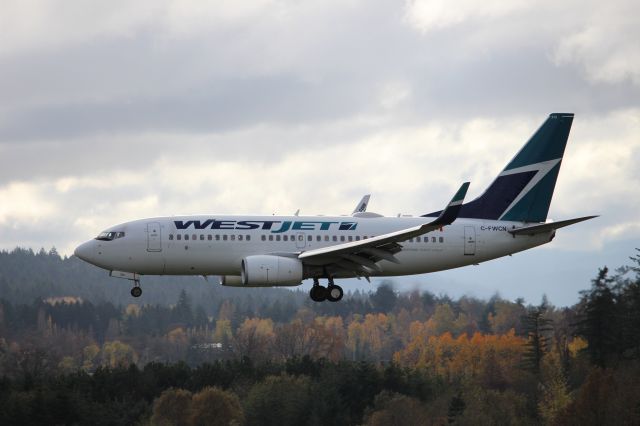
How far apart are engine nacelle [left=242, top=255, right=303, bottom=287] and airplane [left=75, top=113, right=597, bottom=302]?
0.05m

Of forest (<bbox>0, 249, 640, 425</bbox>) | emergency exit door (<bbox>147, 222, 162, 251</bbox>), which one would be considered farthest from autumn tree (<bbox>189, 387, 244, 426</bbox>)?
emergency exit door (<bbox>147, 222, 162, 251</bbox>)

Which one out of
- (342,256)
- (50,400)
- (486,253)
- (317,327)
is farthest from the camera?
(317,327)

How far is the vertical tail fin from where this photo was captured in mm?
74688

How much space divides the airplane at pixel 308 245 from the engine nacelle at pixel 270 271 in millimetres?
52

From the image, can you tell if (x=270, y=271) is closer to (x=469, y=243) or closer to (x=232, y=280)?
(x=232, y=280)

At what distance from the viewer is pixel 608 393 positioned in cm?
11981

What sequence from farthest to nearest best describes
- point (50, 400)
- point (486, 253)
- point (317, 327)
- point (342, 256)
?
point (317, 327) → point (50, 400) → point (486, 253) → point (342, 256)

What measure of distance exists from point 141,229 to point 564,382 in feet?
268

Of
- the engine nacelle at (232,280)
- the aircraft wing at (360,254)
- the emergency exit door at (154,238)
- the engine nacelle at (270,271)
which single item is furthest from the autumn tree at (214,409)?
the engine nacelle at (270,271)

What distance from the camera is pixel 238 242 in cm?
6844

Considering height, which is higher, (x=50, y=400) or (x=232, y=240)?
(x=232, y=240)

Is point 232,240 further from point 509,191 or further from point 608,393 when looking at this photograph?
point 608,393

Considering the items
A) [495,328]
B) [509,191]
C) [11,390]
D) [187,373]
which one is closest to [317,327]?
[495,328]

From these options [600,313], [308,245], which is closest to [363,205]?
[308,245]
